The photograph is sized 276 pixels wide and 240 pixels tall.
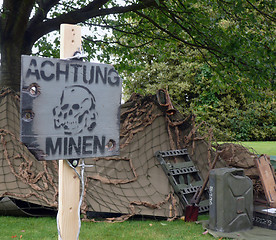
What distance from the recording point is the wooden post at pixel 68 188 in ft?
8.02

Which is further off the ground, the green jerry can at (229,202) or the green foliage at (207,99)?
the green foliage at (207,99)

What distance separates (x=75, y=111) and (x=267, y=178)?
365 cm

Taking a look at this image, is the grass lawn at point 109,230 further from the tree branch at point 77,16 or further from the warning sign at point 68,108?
the tree branch at point 77,16

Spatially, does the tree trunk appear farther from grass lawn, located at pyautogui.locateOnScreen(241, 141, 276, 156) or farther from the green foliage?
the green foliage

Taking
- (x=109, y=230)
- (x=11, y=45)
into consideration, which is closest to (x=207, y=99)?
(x=11, y=45)

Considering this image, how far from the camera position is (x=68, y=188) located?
8.09 feet

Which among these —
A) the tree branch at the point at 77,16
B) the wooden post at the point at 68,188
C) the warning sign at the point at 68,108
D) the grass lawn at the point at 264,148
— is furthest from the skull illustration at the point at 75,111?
the grass lawn at the point at 264,148

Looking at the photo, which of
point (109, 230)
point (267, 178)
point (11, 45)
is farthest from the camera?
point (11, 45)

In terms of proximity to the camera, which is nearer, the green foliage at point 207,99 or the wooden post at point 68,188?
the wooden post at point 68,188

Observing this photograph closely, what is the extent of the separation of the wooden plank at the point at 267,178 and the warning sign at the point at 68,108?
3156mm

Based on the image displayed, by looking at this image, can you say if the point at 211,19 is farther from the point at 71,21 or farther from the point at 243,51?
the point at 71,21

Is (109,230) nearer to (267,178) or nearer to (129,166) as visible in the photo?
(129,166)

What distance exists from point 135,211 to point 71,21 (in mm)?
4508

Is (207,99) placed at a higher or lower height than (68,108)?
higher
